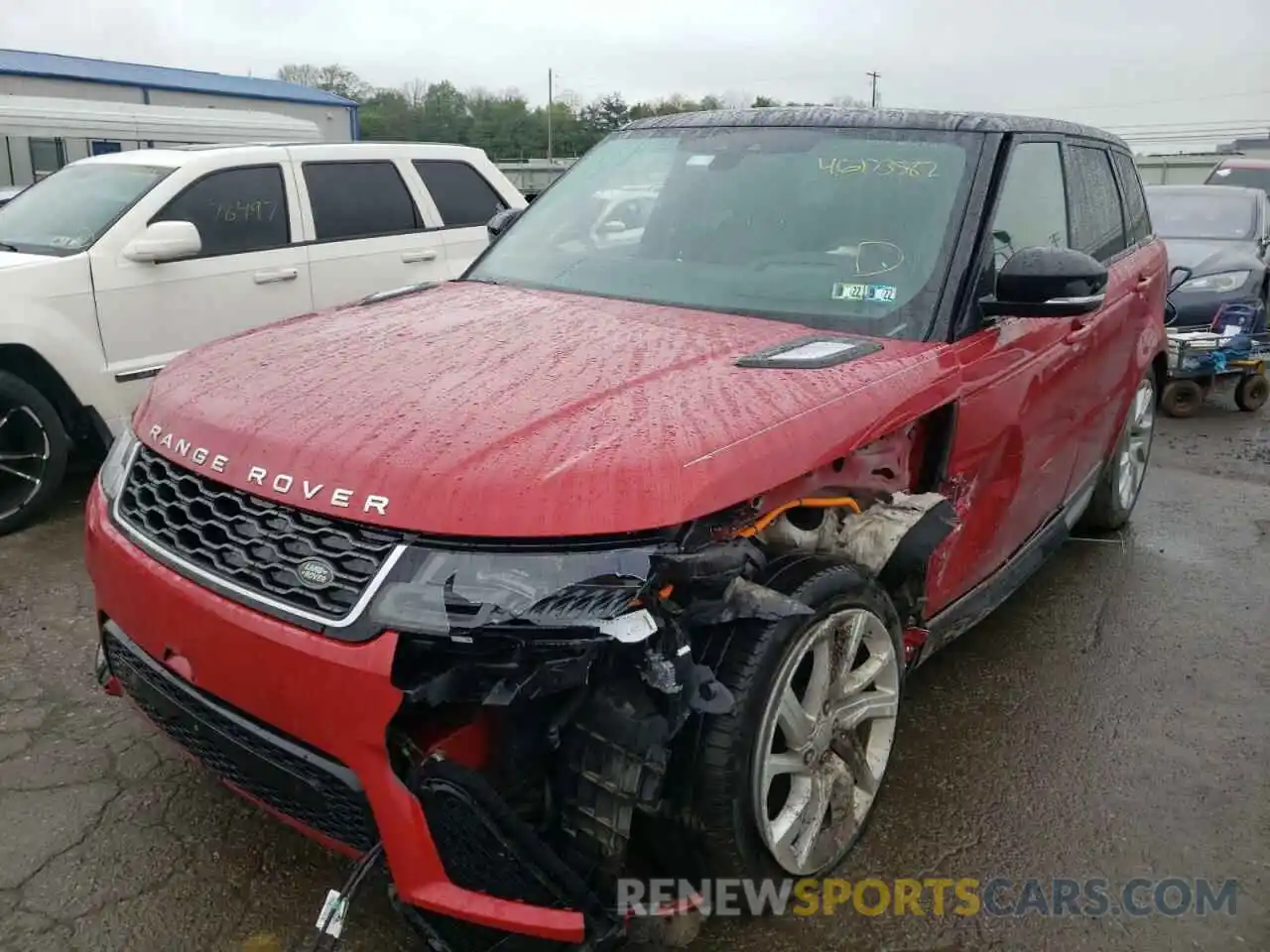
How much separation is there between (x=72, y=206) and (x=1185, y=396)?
7.93m

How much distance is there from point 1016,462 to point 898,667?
934mm

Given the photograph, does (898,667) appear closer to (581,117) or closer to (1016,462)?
(1016,462)

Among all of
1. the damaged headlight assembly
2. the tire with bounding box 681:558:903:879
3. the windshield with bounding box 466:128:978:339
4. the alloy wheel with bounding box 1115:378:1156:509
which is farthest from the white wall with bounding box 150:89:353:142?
the damaged headlight assembly

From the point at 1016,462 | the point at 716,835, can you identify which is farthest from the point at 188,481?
the point at 1016,462

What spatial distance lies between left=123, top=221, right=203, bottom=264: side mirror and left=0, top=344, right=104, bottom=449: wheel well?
0.70 meters

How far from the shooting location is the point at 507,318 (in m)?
2.97

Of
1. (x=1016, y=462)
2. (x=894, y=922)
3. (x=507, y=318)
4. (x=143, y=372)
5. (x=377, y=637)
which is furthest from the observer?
(x=143, y=372)

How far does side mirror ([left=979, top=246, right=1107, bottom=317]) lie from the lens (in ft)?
9.21

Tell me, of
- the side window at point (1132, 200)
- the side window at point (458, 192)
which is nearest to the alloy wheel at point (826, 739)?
the side window at point (1132, 200)

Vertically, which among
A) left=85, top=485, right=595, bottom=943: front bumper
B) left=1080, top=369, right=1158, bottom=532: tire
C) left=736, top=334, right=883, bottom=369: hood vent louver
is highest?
left=736, top=334, right=883, bottom=369: hood vent louver

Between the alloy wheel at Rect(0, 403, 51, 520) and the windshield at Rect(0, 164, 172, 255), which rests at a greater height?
the windshield at Rect(0, 164, 172, 255)

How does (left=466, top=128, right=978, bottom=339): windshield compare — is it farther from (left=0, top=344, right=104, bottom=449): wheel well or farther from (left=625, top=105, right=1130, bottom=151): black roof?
(left=0, top=344, right=104, bottom=449): wheel well

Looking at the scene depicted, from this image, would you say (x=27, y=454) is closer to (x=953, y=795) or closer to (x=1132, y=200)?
(x=953, y=795)

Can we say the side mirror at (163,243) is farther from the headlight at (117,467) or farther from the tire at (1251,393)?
the tire at (1251,393)
